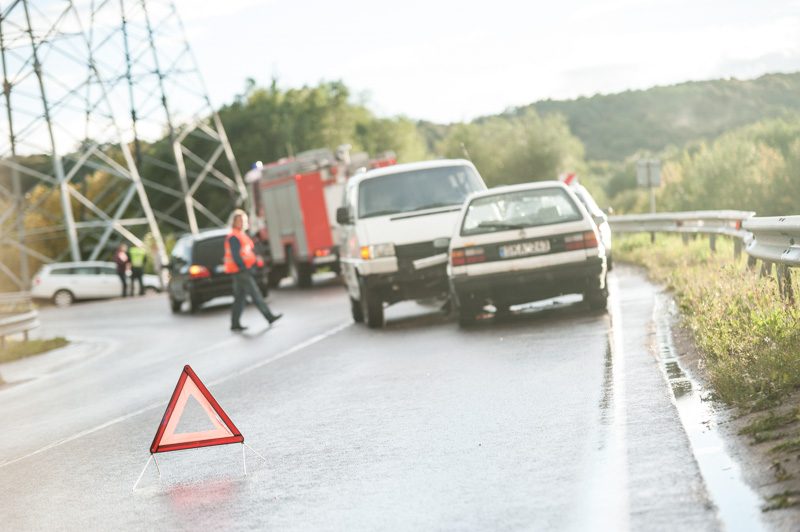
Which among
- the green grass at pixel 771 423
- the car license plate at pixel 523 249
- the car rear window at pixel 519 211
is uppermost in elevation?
the car rear window at pixel 519 211

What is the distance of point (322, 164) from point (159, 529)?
2756 centimetres

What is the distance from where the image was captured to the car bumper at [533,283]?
15.7m

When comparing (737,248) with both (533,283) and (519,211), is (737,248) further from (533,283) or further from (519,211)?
(533,283)

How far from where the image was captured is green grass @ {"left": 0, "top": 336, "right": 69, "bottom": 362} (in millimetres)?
23062

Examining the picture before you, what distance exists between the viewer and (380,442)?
347 inches

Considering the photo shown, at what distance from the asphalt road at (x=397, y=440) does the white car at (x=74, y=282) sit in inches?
1103

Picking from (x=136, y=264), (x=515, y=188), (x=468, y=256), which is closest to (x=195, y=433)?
(x=468, y=256)

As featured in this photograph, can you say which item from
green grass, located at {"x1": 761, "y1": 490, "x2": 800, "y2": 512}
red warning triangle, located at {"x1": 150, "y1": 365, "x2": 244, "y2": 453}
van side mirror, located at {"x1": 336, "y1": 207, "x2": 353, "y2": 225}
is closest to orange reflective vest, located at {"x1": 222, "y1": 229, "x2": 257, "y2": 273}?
van side mirror, located at {"x1": 336, "y1": 207, "x2": 353, "y2": 225}

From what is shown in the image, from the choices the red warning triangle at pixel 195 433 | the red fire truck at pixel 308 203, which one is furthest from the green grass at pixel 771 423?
the red fire truck at pixel 308 203

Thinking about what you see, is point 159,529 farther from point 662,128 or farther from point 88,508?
point 662,128

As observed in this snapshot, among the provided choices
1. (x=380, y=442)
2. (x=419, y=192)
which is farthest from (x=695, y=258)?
(x=380, y=442)

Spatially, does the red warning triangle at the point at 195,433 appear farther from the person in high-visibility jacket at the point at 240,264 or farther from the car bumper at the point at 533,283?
the person in high-visibility jacket at the point at 240,264

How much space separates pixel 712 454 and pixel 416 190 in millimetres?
11671

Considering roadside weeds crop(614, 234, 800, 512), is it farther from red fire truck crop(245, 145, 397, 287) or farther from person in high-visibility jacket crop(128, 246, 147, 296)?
person in high-visibility jacket crop(128, 246, 147, 296)
